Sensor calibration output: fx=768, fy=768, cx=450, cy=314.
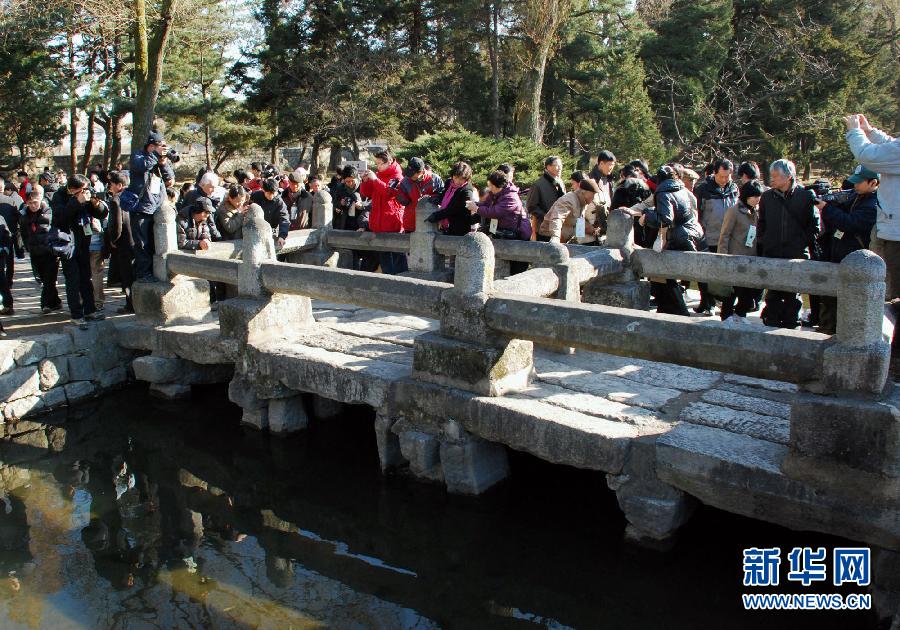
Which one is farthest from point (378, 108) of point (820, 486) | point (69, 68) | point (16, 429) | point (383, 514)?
point (820, 486)

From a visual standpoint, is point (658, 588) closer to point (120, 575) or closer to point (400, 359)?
point (400, 359)

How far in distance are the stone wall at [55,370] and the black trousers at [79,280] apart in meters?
0.35

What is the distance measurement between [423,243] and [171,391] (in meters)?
3.34

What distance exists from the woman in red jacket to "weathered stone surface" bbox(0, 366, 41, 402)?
4.22 metres

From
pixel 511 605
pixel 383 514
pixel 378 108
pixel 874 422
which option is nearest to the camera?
pixel 874 422

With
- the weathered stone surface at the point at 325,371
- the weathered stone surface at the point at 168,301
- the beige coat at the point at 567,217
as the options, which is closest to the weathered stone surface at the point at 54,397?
the weathered stone surface at the point at 168,301

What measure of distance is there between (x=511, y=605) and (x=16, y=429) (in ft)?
19.1

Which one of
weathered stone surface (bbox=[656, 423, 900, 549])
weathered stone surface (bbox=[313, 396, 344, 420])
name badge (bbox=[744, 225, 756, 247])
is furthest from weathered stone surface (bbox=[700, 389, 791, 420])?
weathered stone surface (bbox=[313, 396, 344, 420])

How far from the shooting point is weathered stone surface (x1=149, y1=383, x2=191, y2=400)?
8656 millimetres

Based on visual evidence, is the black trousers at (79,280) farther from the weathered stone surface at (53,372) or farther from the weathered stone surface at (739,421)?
the weathered stone surface at (739,421)

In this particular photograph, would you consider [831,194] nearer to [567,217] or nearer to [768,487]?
[567,217]

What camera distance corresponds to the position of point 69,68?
2252 centimetres

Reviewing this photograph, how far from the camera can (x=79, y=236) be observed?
29.5ft

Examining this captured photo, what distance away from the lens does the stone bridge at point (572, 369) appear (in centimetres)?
423
